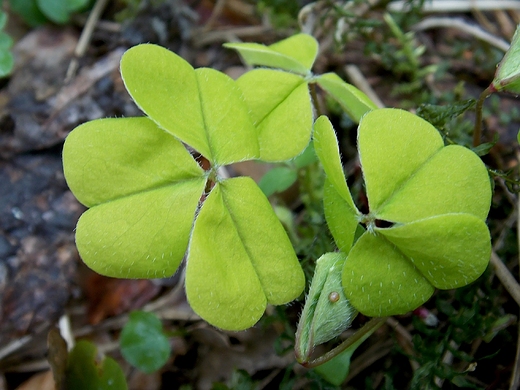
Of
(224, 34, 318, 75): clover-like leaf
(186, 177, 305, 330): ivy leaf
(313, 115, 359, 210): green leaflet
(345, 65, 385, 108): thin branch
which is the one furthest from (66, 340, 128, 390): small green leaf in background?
(345, 65, 385, 108): thin branch

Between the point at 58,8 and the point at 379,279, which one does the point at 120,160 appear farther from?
the point at 58,8

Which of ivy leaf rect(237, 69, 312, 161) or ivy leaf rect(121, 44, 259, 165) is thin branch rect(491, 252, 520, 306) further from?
ivy leaf rect(121, 44, 259, 165)

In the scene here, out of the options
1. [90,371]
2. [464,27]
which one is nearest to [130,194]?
[90,371]

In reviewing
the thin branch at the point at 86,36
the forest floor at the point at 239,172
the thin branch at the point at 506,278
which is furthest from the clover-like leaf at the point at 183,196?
the thin branch at the point at 86,36

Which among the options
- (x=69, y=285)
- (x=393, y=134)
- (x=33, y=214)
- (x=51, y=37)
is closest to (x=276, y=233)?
(x=393, y=134)

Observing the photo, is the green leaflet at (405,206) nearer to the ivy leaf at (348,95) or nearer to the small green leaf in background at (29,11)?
the ivy leaf at (348,95)

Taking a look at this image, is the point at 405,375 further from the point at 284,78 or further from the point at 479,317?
the point at 284,78
